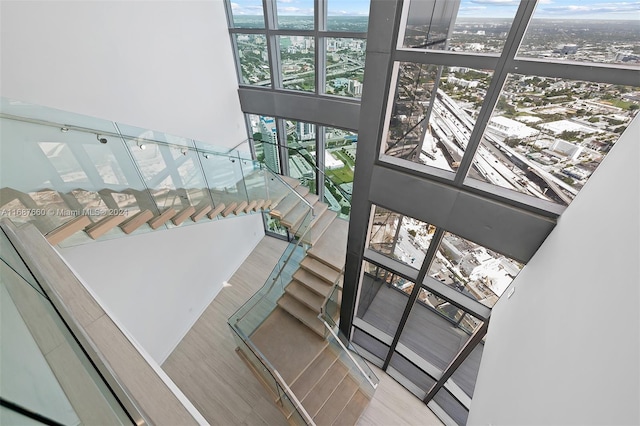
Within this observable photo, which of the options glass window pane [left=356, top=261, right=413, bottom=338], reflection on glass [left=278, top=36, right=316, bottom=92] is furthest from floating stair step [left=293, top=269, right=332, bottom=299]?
reflection on glass [left=278, top=36, right=316, bottom=92]

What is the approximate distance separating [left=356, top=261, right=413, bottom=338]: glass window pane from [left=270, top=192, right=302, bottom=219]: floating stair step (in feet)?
7.74

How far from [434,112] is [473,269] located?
83.7 inches

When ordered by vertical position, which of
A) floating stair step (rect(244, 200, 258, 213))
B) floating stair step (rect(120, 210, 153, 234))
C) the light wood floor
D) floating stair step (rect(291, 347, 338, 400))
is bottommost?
the light wood floor

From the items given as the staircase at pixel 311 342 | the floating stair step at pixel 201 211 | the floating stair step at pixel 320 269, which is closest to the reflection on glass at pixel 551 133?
the floating stair step at pixel 320 269

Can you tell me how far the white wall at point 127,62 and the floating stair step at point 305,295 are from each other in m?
3.96

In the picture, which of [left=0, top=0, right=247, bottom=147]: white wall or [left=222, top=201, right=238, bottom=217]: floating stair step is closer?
[left=0, top=0, right=247, bottom=147]: white wall

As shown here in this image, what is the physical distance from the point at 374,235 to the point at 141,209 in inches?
135

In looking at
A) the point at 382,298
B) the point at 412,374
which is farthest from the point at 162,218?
the point at 412,374

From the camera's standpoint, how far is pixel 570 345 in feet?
5.05

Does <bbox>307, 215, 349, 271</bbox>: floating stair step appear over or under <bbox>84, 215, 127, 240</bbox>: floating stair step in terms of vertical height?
under

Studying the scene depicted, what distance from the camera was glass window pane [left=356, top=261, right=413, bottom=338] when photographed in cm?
439

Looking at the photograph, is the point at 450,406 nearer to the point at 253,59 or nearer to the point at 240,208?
the point at 240,208

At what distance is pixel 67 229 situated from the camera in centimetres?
282

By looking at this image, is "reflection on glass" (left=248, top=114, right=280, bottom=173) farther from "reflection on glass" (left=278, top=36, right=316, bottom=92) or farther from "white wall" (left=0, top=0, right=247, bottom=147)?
"reflection on glass" (left=278, top=36, right=316, bottom=92)
